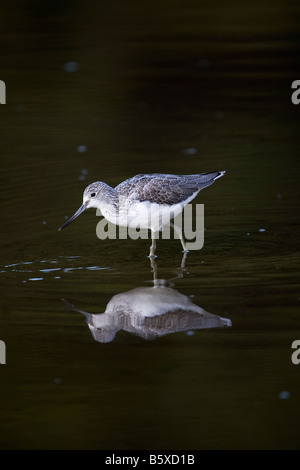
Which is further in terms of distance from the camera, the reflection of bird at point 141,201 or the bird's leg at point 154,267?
the reflection of bird at point 141,201

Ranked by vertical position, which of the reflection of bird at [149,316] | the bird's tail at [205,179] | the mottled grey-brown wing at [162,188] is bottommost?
the reflection of bird at [149,316]

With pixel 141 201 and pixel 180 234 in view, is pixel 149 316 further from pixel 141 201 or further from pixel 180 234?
pixel 180 234

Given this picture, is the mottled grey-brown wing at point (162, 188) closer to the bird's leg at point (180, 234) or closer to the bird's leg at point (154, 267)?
the bird's leg at point (180, 234)

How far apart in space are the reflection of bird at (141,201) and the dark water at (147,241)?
0.38m

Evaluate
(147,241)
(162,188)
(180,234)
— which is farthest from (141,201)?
(147,241)

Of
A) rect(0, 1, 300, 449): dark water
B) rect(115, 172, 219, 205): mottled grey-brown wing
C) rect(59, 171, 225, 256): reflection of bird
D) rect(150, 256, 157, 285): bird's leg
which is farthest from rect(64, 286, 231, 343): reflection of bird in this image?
rect(115, 172, 219, 205): mottled grey-brown wing

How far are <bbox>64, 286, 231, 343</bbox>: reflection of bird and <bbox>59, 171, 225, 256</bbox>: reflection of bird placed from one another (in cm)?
145

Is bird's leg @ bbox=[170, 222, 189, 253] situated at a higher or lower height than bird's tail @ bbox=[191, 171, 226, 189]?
lower

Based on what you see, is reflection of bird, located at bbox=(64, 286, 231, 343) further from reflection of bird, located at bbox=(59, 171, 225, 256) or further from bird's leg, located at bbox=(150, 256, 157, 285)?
reflection of bird, located at bbox=(59, 171, 225, 256)

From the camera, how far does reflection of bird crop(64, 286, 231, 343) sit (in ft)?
25.0

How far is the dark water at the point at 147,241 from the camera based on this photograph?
632 cm

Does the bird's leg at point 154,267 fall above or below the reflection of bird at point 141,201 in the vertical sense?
below

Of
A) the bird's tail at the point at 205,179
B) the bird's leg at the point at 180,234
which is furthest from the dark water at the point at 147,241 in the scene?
the bird's tail at the point at 205,179
